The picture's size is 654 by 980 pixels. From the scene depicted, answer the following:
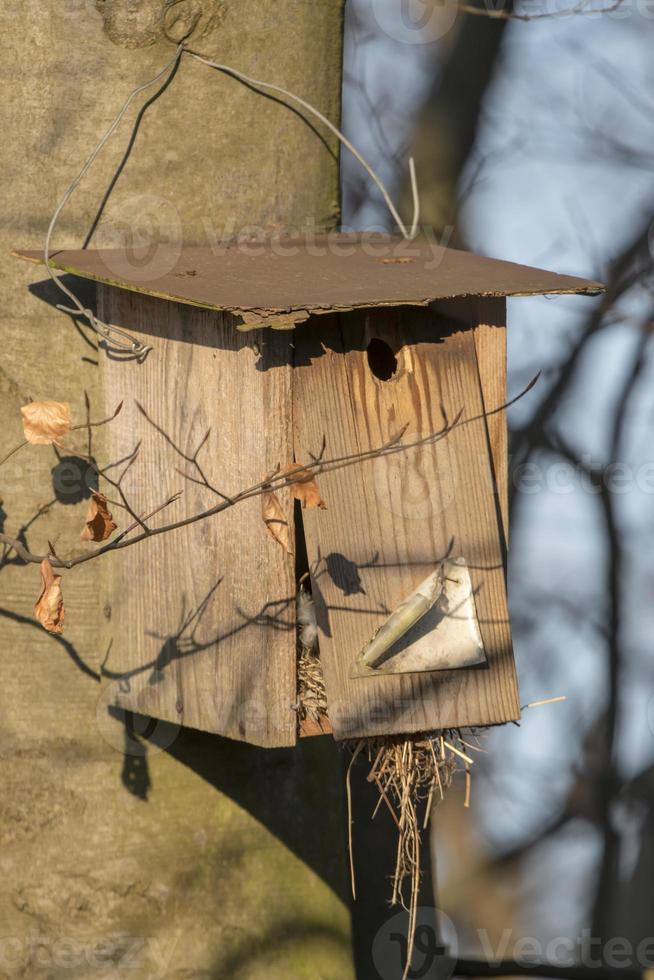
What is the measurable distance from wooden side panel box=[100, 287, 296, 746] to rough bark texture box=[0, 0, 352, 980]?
4.7 inches

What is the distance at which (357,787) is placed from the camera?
11.3 feet

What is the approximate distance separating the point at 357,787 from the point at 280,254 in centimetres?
172

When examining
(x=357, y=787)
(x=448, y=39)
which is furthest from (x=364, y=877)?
(x=448, y=39)

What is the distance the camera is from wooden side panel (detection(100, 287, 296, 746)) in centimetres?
212

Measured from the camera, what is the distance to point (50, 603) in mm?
2361

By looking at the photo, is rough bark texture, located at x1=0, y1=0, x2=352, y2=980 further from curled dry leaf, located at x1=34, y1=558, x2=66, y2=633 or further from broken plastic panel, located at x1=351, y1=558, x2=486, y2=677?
broken plastic panel, located at x1=351, y1=558, x2=486, y2=677

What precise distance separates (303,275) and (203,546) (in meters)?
0.59

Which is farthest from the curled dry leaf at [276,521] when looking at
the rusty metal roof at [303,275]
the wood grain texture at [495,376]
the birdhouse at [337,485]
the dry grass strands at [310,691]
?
the wood grain texture at [495,376]

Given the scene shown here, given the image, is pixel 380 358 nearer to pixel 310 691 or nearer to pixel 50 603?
pixel 310 691

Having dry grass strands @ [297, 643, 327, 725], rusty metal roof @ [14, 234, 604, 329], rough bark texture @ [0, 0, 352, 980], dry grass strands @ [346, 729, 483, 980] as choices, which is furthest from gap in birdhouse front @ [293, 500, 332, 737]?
rough bark texture @ [0, 0, 352, 980]

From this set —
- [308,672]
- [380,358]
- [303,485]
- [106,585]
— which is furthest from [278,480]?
[106,585]

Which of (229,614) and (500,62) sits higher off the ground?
(500,62)

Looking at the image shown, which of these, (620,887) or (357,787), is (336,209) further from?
(620,887)

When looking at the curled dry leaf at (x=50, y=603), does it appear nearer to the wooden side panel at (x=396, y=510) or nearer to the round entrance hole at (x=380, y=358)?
the wooden side panel at (x=396, y=510)
